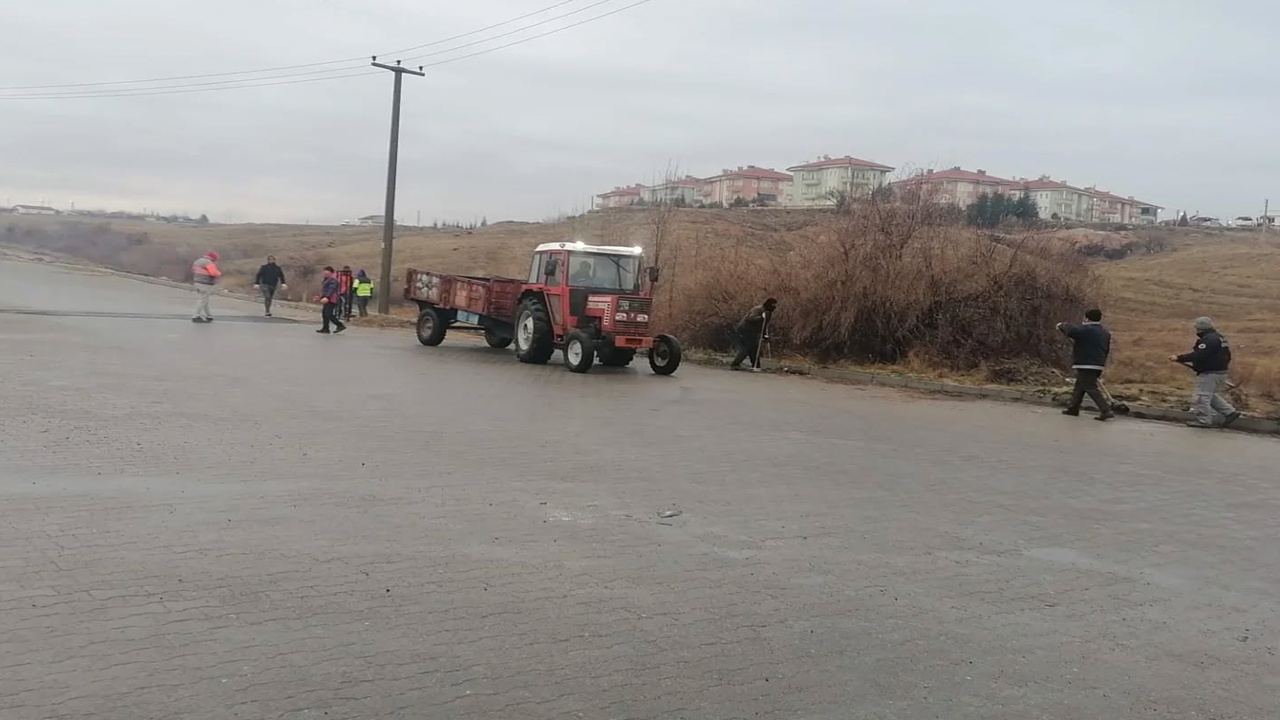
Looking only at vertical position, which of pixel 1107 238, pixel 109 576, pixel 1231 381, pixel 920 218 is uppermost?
pixel 1107 238

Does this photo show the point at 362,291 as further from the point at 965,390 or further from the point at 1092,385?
the point at 1092,385

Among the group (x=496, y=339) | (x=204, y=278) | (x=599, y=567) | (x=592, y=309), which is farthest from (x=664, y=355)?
(x=599, y=567)

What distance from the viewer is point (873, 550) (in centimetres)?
665

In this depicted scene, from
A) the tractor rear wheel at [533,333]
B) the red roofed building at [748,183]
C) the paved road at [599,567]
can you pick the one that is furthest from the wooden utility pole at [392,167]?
the red roofed building at [748,183]

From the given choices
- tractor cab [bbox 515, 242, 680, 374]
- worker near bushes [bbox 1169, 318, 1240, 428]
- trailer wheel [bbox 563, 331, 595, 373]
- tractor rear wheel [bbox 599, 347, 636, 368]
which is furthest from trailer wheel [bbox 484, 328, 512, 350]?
worker near bushes [bbox 1169, 318, 1240, 428]

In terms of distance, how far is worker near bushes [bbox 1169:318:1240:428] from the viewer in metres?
14.6

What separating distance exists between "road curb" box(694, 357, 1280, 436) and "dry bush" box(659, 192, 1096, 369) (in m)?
1.36

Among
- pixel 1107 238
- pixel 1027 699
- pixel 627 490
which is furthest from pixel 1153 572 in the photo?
pixel 1107 238

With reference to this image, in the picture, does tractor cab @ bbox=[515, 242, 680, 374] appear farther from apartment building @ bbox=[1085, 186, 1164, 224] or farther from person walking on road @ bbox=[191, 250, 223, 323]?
apartment building @ bbox=[1085, 186, 1164, 224]

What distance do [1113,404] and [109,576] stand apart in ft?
49.8

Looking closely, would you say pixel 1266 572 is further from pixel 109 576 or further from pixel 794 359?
pixel 794 359

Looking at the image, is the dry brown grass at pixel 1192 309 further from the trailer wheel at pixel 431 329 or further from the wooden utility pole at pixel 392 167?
the wooden utility pole at pixel 392 167

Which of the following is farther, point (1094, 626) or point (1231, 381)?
point (1231, 381)

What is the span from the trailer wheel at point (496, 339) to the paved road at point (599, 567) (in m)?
Answer: 9.30
